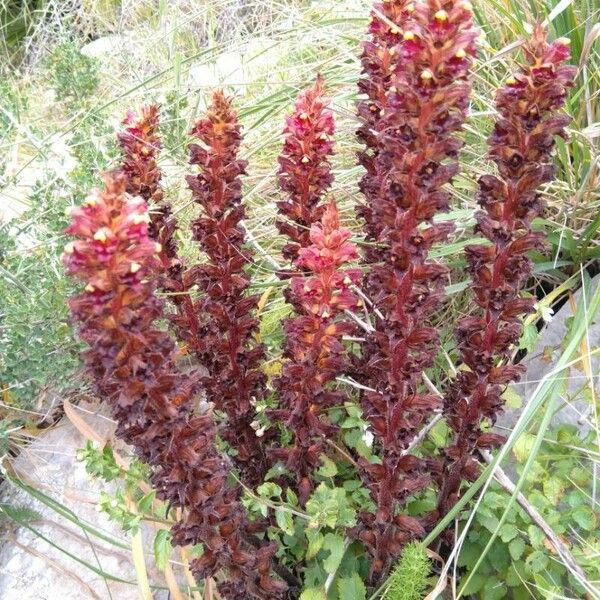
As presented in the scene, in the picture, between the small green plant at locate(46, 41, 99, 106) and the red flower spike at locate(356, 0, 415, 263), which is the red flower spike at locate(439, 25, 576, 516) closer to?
the red flower spike at locate(356, 0, 415, 263)

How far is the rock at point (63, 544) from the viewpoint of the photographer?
7.59 ft

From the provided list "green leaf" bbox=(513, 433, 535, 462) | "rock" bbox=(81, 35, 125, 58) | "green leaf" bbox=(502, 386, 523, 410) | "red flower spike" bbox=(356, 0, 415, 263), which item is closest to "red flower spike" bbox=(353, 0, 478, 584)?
"red flower spike" bbox=(356, 0, 415, 263)

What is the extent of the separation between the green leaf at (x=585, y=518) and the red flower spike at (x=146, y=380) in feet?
2.50

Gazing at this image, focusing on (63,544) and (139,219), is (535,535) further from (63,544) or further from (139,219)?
(63,544)

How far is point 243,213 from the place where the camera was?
1891 millimetres

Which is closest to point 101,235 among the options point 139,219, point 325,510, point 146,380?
point 139,219

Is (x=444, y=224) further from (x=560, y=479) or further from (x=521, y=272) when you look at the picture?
(x=560, y=479)

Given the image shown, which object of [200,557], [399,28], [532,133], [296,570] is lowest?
[296,570]

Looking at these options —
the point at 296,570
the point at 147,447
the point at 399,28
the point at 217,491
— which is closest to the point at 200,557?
the point at 217,491

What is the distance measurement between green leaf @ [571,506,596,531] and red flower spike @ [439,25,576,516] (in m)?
0.26

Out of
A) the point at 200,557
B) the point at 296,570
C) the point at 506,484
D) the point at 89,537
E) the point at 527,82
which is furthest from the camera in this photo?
the point at 89,537

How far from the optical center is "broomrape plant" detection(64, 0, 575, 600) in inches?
52.4

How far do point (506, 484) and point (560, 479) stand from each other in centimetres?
21

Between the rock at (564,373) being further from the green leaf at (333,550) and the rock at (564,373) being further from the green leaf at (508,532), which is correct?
the green leaf at (333,550)
